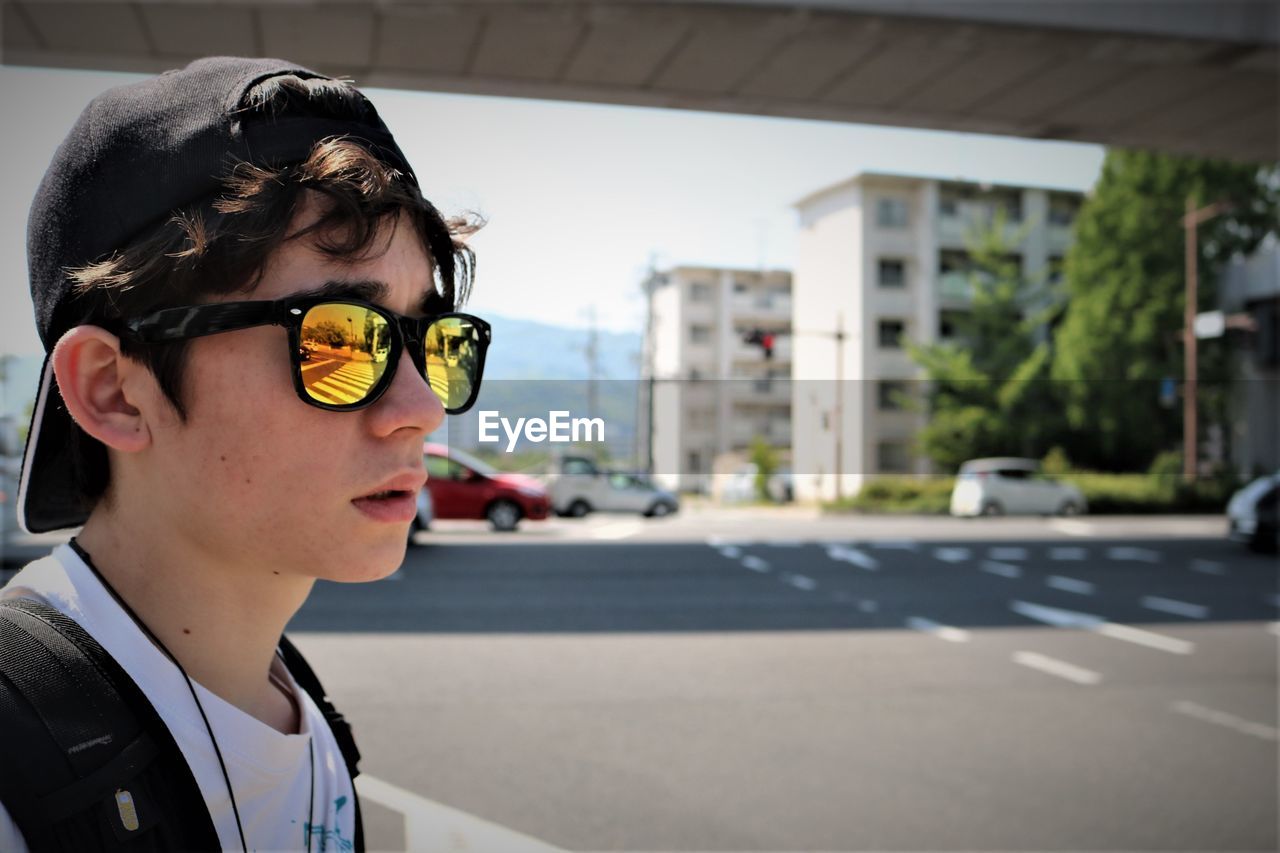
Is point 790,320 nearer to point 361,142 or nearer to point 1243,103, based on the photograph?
point 1243,103

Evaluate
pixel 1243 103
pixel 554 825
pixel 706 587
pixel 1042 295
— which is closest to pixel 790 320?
pixel 1042 295

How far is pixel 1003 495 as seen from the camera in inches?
76.8

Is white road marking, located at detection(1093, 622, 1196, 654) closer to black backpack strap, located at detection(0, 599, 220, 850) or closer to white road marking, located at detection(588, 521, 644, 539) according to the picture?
white road marking, located at detection(588, 521, 644, 539)

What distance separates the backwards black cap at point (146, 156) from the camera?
73cm

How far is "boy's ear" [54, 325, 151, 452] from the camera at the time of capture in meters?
0.75

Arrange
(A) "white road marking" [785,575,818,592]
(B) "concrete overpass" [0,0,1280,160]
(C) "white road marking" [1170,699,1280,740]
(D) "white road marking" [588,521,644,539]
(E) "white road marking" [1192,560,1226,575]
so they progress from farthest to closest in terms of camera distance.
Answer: (D) "white road marking" [588,521,644,539] → (E) "white road marking" [1192,560,1226,575] → (A) "white road marking" [785,575,818,592] → (C) "white road marking" [1170,699,1280,740] → (B) "concrete overpass" [0,0,1280,160]

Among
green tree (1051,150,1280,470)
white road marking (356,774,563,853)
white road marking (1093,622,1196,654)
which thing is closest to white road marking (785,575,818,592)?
white road marking (1093,622,1196,654)

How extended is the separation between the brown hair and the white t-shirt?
0.53 feet

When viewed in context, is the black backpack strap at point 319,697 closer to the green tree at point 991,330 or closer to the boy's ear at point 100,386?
the boy's ear at point 100,386

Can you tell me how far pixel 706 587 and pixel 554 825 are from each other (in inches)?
286

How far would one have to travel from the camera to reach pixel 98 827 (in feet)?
2.09

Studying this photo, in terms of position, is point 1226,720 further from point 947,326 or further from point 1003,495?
point 947,326

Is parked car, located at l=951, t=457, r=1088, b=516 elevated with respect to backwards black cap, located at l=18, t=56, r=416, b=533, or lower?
lower

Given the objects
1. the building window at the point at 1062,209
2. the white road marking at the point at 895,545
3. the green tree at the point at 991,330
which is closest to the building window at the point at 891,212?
the green tree at the point at 991,330
